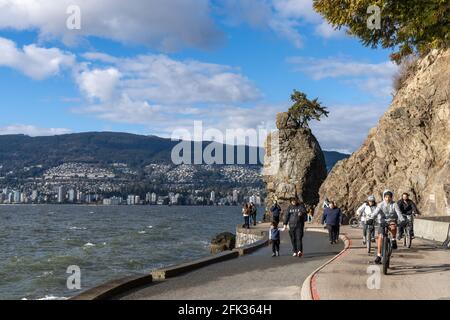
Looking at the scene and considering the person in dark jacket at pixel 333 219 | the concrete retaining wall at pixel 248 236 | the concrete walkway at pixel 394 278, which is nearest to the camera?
the concrete walkway at pixel 394 278

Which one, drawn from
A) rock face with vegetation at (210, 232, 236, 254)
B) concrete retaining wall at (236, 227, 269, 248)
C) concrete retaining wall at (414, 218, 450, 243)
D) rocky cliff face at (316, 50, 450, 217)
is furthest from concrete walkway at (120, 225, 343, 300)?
rocky cliff face at (316, 50, 450, 217)

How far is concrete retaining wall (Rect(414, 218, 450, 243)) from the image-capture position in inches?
766

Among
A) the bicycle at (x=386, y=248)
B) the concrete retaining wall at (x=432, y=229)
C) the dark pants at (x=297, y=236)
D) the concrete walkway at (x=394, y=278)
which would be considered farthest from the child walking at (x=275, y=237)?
the concrete retaining wall at (x=432, y=229)

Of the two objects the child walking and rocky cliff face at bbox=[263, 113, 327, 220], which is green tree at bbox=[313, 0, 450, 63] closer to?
the child walking

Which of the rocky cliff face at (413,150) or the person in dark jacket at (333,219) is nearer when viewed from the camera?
the person in dark jacket at (333,219)

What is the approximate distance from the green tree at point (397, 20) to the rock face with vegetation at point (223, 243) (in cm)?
1989

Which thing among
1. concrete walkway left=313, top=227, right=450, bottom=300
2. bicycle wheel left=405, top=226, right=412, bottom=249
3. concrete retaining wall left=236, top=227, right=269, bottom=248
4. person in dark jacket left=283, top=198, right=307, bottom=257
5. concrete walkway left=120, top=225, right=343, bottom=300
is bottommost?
concrete retaining wall left=236, top=227, right=269, bottom=248

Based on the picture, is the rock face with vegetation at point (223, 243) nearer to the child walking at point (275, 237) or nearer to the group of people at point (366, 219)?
the group of people at point (366, 219)

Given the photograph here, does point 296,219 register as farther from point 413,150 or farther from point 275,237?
point 413,150

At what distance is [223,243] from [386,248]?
2326cm

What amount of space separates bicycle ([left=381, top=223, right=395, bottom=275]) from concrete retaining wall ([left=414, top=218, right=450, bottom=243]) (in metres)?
7.57

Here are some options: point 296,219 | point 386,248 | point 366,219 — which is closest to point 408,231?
point 366,219

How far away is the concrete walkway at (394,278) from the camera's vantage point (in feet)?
29.7

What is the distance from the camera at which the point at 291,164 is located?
62.3m
